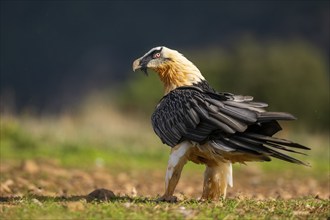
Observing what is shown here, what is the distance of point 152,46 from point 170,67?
10850 cm

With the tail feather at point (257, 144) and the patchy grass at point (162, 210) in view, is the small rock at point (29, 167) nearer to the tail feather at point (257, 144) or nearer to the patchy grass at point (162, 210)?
the patchy grass at point (162, 210)

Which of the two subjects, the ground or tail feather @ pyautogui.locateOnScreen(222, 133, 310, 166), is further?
tail feather @ pyautogui.locateOnScreen(222, 133, 310, 166)

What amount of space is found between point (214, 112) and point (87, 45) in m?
105

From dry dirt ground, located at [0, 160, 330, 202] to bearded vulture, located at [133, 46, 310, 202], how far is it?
82.8 inches

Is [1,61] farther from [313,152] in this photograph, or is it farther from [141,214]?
[141,214]

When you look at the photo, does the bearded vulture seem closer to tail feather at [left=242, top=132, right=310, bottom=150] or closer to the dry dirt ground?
tail feather at [left=242, top=132, right=310, bottom=150]

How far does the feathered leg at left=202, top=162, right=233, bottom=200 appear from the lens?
9.77 meters

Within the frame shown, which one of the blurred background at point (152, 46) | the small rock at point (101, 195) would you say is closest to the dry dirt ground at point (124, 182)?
the small rock at point (101, 195)

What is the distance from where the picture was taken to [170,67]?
10.3 meters

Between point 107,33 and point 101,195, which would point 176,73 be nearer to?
point 101,195

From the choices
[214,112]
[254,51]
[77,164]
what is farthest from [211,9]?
[214,112]

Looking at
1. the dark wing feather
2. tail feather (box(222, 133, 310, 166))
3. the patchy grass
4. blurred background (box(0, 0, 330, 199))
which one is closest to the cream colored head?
the dark wing feather

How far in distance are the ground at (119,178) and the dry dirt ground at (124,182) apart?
19 millimetres

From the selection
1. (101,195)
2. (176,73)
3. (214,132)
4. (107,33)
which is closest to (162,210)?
(214,132)
